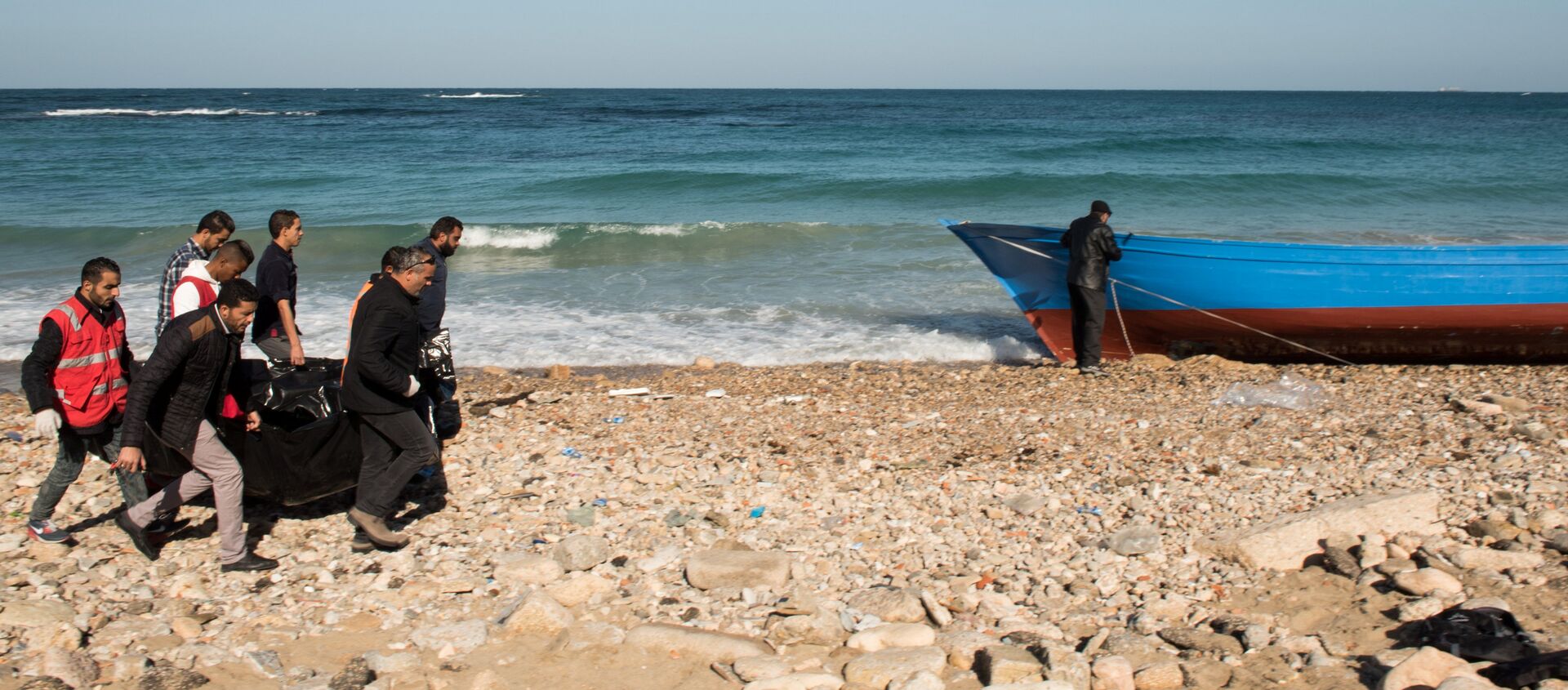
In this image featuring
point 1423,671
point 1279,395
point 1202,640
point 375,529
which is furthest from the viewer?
point 1279,395

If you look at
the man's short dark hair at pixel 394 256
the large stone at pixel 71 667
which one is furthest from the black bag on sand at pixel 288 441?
the large stone at pixel 71 667

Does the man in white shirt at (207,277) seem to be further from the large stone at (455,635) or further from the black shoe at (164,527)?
the large stone at (455,635)

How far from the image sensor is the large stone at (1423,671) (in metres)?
3.65

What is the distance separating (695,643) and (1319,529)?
2964mm

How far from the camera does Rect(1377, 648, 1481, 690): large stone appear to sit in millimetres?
3650

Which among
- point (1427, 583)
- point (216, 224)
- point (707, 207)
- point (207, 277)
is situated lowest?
point (1427, 583)

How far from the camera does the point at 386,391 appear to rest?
493cm

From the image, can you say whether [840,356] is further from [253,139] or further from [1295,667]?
[253,139]

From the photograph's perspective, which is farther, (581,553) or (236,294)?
(581,553)

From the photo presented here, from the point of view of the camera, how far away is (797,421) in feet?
24.0

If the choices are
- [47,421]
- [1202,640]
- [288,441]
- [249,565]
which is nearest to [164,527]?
[249,565]

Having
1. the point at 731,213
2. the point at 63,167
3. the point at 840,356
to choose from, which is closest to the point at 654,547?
the point at 840,356

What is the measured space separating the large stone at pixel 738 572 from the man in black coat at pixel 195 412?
1.99 metres

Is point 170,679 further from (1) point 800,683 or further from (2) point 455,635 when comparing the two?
(1) point 800,683
